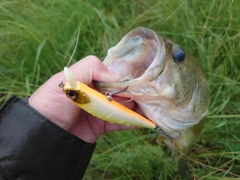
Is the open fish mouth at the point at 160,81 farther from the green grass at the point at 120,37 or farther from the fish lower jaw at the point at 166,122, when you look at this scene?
the green grass at the point at 120,37

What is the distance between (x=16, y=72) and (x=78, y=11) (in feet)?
1.92

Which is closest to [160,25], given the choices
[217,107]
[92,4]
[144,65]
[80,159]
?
[92,4]

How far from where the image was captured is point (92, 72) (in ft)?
4.61

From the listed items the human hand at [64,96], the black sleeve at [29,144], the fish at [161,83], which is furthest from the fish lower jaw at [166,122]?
the black sleeve at [29,144]

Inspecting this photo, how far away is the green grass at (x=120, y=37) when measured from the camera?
194 centimetres

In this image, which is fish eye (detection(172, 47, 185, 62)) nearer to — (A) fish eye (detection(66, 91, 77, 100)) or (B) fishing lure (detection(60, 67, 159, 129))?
(B) fishing lure (detection(60, 67, 159, 129))

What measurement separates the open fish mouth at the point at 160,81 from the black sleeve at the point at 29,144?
0.26 meters

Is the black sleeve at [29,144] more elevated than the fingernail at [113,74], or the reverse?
the fingernail at [113,74]

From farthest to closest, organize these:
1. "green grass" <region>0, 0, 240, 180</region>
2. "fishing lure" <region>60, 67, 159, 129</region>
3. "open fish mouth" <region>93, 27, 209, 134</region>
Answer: "green grass" <region>0, 0, 240, 180</region>, "open fish mouth" <region>93, 27, 209, 134</region>, "fishing lure" <region>60, 67, 159, 129</region>

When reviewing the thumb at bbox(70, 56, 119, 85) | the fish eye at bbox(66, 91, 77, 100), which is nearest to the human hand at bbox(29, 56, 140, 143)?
the thumb at bbox(70, 56, 119, 85)

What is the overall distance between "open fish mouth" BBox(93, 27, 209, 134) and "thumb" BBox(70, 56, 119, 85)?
1.2 inches

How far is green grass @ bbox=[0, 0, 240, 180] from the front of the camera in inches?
76.5

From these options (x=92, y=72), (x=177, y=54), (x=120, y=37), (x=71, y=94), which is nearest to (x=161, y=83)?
(x=177, y=54)

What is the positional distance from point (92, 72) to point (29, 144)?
1.16 ft
